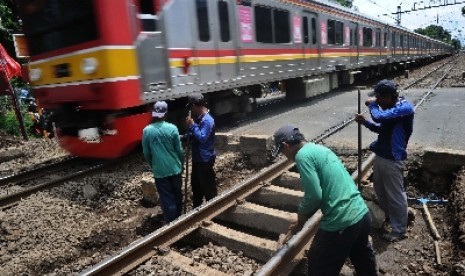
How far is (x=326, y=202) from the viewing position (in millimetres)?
2818

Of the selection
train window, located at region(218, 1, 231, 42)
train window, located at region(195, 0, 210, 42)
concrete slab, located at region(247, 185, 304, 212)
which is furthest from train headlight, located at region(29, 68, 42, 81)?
concrete slab, located at region(247, 185, 304, 212)

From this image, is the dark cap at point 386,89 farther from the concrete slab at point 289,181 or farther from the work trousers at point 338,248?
the concrete slab at point 289,181

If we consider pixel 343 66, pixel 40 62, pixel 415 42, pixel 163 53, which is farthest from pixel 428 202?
pixel 415 42

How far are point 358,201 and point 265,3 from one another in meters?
8.50

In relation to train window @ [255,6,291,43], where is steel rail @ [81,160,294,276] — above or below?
below

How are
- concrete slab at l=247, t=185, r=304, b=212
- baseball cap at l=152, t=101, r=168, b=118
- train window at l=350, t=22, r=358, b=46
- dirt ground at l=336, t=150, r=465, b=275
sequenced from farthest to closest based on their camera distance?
train window at l=350, t=22, r=358, b=46 < concrete slab at l=247, t=185, r=304, b=212 < baseball cap at l=152, t=101, r=168, b=118 < dirt ground at l=336, t=150, r=465, b=275

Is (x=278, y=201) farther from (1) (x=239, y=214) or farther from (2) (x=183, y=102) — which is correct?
(2) (x=183, y=102)

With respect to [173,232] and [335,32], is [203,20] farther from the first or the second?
[335,32]

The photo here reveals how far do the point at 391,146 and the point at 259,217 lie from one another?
171cm

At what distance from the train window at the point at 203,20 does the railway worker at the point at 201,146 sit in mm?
3533

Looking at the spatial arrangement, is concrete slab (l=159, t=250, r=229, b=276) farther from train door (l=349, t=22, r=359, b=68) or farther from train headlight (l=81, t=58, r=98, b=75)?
train door (l=349, t=22, r=359, b=68)

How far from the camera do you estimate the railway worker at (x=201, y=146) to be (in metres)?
4.82

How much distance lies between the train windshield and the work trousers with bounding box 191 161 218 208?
9.19 ft

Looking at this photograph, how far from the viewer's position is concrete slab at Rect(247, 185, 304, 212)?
509 centimetres
